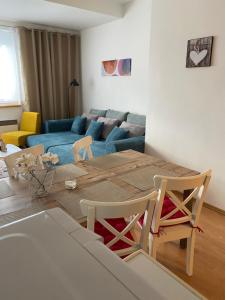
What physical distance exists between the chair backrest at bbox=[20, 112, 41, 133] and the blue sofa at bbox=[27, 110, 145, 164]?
17cm

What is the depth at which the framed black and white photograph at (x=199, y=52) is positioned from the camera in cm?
238

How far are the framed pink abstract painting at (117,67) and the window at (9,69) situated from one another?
176cm

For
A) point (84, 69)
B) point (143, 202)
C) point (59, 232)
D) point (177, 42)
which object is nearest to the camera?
point (59, 232)

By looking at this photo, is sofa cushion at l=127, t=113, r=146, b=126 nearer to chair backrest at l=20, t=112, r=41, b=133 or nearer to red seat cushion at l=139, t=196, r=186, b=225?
chair backrest at l=20, t=112, r=41, b=133

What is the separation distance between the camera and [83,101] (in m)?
5.49

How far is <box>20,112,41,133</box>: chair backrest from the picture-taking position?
4.69m

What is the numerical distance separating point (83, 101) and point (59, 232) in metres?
5.01

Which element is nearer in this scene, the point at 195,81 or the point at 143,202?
the point at 143,202

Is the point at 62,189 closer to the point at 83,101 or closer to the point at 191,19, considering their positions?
the point at 191,19

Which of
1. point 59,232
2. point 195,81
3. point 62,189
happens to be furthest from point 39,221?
point 195,81

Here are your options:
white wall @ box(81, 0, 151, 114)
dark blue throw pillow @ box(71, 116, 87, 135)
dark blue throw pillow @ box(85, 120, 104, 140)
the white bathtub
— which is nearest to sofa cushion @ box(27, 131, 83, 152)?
dark blue throw pillow @ box(71, 116, 87, 135)

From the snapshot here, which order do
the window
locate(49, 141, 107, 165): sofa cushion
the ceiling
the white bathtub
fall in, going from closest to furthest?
the white bathtub → locate(49, 141, 107, 165): sofa cushion → the ceiling → the window

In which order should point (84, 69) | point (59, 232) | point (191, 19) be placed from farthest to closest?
point (84, 69) → point (191, 19) → point (59, 232)

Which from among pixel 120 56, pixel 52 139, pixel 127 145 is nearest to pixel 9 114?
pixel 52 139
